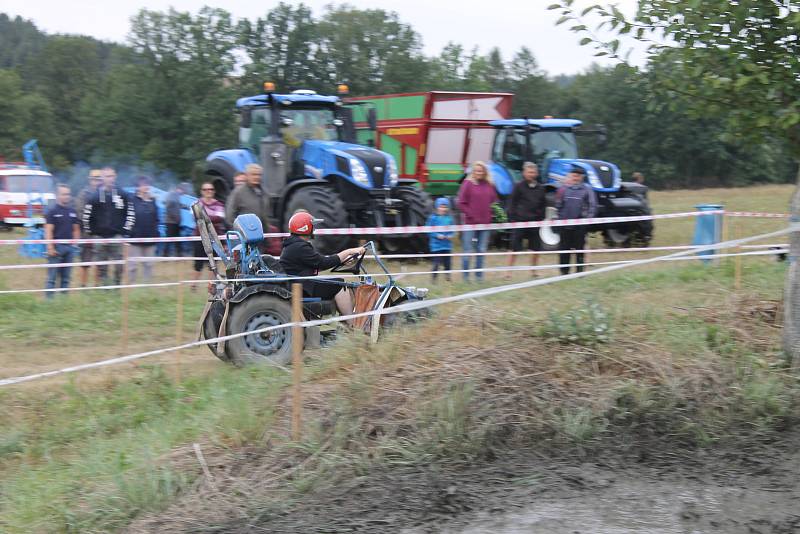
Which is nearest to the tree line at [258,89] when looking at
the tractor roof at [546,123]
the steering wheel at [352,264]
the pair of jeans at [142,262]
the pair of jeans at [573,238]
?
the tractor roof at [546,123]

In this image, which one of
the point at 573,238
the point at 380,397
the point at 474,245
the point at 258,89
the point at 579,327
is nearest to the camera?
the point at 380,397

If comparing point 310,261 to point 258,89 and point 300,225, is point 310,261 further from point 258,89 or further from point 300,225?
point 258,89

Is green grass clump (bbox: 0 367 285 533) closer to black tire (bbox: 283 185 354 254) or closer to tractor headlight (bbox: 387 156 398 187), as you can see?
black tire (bbox: 283 185 354 254)

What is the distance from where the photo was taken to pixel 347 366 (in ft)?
20.1

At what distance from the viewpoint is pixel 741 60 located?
6.41m

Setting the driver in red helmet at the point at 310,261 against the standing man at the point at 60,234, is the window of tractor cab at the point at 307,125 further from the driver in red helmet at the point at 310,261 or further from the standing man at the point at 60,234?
the driver in red helmet at the point at 310,261

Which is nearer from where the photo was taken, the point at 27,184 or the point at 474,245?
the point at 474,245

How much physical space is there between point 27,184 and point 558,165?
43.1 ft

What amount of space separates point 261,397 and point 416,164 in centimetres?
1294

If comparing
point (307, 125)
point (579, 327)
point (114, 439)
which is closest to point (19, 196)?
point (307, 125)

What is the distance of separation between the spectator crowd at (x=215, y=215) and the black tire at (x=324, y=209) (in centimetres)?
71

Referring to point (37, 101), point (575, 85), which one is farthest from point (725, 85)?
point (575, 85)

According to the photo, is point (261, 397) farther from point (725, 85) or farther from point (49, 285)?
point (49, 285)

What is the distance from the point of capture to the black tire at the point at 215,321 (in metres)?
8.05
